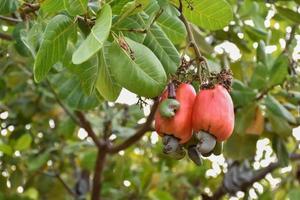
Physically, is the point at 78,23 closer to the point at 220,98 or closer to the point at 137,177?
the point at 220,98

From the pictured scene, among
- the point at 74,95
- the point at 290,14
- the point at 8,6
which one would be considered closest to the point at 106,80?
the point at 8,6

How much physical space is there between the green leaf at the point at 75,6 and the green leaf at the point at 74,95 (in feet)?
1.91

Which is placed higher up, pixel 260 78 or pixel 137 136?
pixel 260 78

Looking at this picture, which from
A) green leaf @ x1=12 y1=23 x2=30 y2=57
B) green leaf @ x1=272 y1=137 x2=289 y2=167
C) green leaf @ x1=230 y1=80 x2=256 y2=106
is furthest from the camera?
green leaf @ x1=272 y1=137 x2=289 y2=167

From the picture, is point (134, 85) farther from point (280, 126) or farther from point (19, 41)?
point (280, 126)

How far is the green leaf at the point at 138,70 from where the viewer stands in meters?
1.09

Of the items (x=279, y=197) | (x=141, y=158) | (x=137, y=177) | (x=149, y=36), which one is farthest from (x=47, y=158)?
(x=149, y=36)

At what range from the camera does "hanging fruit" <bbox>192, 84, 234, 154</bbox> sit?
1.08 metres

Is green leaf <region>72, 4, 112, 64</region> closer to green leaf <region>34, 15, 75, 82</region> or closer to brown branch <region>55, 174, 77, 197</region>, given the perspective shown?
green leaf <region>34, 15, 75, 82</region>

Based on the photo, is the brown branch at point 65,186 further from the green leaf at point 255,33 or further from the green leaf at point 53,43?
the green leaf at point 53,43

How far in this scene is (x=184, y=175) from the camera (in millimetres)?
3463

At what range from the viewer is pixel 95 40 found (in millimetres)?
962

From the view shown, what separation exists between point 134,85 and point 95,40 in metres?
0.16

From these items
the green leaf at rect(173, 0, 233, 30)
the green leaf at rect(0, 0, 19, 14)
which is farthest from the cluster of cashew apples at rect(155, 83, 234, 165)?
the green leaf at rect(0, 0, 19, 14)
